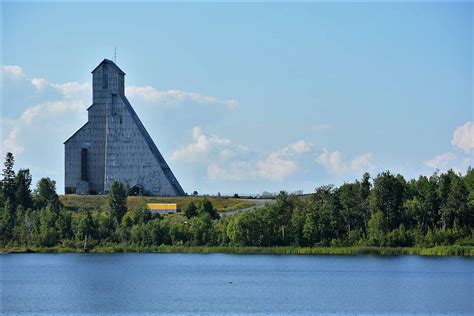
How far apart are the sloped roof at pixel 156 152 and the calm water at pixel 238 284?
31685mm

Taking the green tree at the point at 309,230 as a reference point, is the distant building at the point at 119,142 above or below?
above

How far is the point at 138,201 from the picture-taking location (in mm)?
94938

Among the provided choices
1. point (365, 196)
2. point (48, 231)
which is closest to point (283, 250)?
point (365, 196)

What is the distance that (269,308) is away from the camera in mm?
39250

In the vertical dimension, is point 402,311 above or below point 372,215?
below

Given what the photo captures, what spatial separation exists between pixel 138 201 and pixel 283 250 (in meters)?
27.8

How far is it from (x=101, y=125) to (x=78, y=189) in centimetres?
711

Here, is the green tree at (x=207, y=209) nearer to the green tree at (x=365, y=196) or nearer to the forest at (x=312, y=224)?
the forest at (x=312, y=224)

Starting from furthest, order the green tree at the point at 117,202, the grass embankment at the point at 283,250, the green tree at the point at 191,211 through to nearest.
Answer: the green tree at the point at 191,211, the green tree at the point at 117,202, the grass embankment at the point at 283,250

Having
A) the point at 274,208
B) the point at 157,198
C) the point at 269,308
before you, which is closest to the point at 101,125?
the point at 157,198

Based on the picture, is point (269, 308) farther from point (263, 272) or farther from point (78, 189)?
point (78, 189)

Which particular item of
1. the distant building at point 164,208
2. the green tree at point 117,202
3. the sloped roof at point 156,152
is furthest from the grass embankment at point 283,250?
the sloped roof at point 156,152

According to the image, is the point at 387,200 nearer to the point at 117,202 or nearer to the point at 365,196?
the point at 365,196

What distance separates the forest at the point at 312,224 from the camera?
2724 inches
